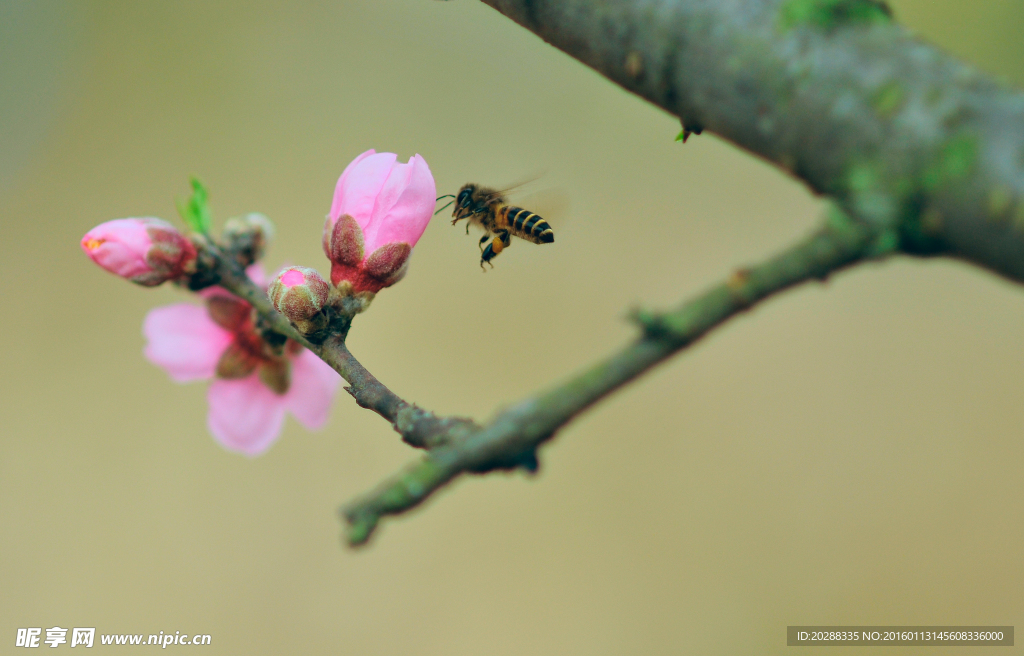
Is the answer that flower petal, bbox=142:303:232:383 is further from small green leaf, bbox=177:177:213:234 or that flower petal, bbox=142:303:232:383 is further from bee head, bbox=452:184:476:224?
bee head, bbox=452:184:476:224

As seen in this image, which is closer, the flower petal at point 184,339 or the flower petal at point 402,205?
the flower petal at point 402,205

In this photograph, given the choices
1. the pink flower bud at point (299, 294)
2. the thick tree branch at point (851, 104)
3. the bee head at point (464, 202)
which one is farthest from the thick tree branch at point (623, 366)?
the bee head at point (464, 202)

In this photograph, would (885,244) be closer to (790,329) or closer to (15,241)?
(790,329)

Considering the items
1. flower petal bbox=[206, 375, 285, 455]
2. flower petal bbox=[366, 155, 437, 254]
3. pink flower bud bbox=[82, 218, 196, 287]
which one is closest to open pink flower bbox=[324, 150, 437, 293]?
flower petal bbox=[366, 155, 437, 254]

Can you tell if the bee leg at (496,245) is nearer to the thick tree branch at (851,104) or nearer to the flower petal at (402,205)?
the flower petal at (402,205)

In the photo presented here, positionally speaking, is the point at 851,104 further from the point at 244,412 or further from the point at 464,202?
the point at 244,412

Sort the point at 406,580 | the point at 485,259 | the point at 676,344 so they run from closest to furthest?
1. the point at 676,344
2. the point at 485,259
3. the point at 406,580

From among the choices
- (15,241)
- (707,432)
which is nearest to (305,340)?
(707,432)
